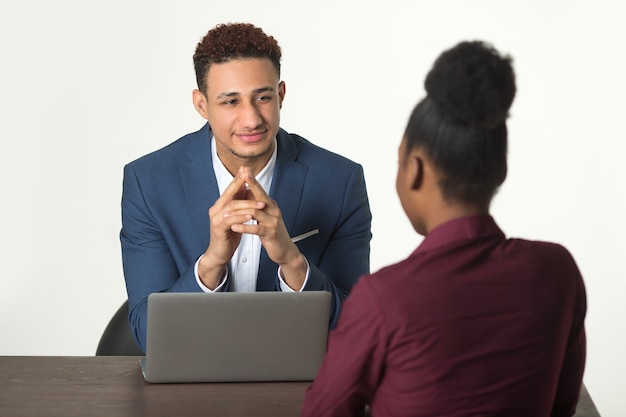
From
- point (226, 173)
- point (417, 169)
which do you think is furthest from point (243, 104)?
point (417, 169)

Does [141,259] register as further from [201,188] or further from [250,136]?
[250,136]

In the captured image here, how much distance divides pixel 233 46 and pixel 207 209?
1.62ft

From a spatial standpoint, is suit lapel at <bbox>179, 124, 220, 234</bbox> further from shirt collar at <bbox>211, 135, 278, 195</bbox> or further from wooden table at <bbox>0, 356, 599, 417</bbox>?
wooden table at <bbox>0, 356, 599, 417</bbox>

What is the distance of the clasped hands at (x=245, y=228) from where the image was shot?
261 centimetres

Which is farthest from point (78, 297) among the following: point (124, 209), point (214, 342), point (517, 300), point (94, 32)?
point (517, 300)

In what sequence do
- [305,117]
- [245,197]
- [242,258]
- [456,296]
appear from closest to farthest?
1. [456,296]
2. [245,197]
3. [242,258]
4. [305,117]

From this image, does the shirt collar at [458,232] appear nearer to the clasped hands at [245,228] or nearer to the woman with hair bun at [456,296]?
the woman with hair bun at [456,296]

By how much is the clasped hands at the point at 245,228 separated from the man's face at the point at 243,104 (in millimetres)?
241

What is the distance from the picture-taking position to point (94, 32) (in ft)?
17.0

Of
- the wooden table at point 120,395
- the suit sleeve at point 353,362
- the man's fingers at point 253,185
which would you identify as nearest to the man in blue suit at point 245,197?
the man's fingers at point 253,185

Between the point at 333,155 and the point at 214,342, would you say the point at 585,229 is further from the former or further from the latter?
the point at 214,342

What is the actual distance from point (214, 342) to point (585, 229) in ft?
11.4

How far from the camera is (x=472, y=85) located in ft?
5.80

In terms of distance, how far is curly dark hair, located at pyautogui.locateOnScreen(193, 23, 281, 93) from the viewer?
2941mm
